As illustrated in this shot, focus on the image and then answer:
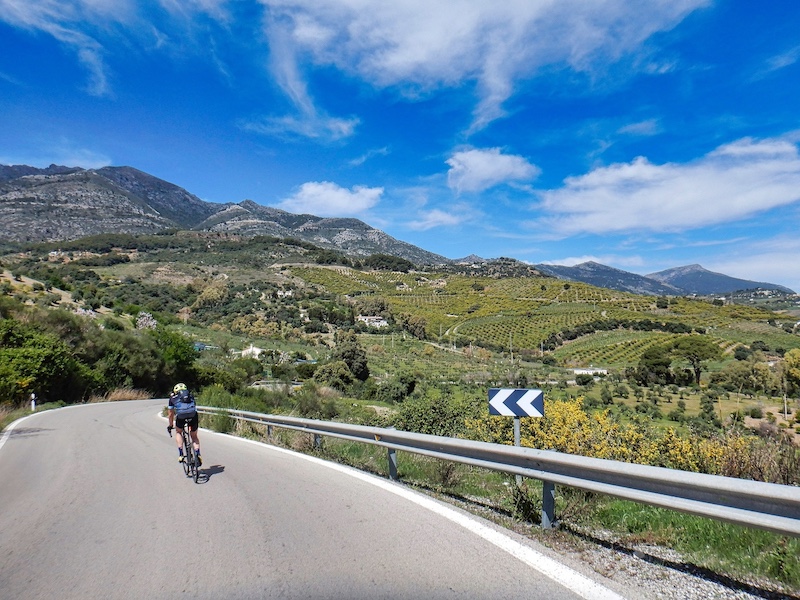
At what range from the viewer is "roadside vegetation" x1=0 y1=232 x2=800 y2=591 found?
6.24 m

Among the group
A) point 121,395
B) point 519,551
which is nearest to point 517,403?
point 519,551

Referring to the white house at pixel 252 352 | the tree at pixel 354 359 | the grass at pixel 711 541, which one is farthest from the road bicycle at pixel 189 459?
the white house at pixel 252 352

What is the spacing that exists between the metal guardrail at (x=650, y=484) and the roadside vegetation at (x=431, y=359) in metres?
0.53

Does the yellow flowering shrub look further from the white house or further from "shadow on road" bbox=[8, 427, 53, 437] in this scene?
the white house

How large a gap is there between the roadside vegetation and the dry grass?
19 cm

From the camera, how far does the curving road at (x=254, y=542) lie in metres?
3.37

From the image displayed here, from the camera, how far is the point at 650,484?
356cm

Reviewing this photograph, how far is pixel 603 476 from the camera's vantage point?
13.0 ft

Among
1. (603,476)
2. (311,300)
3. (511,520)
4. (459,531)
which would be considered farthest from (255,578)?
(311,300)

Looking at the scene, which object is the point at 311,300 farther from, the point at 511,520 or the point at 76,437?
the point at 511,520

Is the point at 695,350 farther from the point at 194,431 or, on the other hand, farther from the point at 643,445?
the point at 194,431

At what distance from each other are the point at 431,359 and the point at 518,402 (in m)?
60.6

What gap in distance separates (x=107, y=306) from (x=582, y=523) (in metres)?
71.4

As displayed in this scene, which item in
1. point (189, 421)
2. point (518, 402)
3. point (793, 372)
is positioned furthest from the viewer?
point (793, 372)
